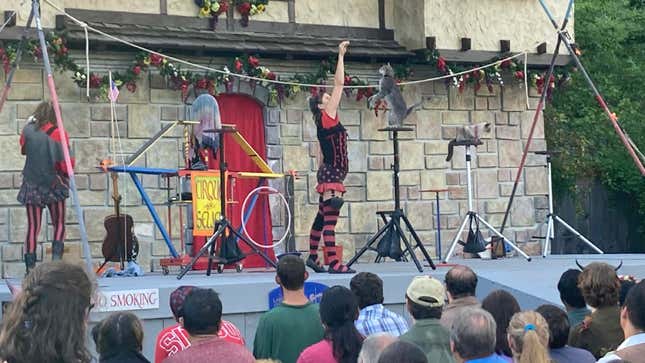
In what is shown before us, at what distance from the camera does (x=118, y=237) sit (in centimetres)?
1272

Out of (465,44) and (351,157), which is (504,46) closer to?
(465,44)

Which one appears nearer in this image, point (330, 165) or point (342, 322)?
point (342, 322)

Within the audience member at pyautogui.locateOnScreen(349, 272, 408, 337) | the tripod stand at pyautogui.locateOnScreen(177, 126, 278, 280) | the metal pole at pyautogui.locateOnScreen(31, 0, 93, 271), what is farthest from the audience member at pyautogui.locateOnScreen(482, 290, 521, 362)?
the tripod stand at pyautogui.locateOnScreen(177, 126, 278, 280)

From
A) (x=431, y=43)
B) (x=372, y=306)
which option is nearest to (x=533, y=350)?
(x=372, y=306)

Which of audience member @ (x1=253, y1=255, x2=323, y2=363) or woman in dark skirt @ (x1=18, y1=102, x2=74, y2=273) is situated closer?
audience member @ (x1=253, y1=255, x2=323, y2=363)

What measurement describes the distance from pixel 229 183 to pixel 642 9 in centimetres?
1319

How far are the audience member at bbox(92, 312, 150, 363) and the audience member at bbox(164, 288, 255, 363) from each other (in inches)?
8.0

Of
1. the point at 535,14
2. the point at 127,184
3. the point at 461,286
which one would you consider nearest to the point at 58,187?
the point at 127,184

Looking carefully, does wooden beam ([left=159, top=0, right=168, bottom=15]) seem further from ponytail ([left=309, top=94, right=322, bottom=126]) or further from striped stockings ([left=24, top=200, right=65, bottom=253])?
striped stockings ([left=24, top=200, right=65, bottom=253])

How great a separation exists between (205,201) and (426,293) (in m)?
6.01

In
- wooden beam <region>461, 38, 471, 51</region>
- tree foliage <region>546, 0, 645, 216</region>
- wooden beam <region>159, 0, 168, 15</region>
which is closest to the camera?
wooden beam <region>159, 0, 168, 15</region>

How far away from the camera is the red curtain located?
14.7m

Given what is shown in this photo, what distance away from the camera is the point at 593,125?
21844mm

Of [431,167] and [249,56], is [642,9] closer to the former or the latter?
[431,167]
